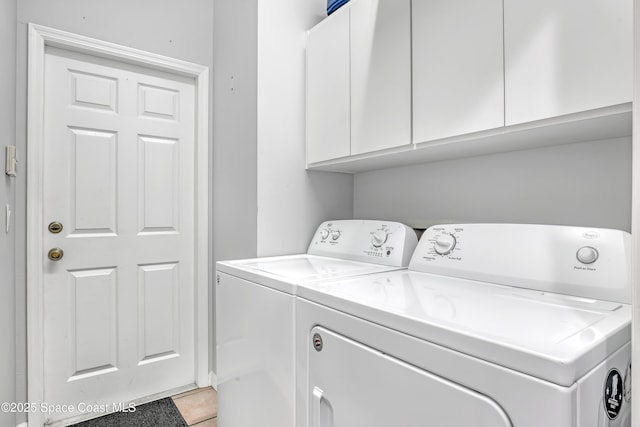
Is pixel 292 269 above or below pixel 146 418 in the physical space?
above

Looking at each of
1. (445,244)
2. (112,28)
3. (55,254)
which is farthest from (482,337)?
(112,28)

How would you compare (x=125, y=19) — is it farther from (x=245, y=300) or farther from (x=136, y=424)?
(x=136, y=424)

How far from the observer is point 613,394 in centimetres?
62

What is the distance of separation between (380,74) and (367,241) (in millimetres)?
723

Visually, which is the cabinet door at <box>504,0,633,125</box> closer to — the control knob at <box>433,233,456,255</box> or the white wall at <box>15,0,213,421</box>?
the control knob at <box>433,233,456,255</box>

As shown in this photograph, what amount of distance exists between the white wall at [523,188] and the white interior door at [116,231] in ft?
4.41

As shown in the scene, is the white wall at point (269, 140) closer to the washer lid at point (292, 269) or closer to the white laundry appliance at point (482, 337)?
the washer lid at point (292, 269)

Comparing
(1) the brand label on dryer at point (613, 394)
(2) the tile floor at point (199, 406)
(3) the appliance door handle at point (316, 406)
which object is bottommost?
(2) the tile floor at point (199, 406)

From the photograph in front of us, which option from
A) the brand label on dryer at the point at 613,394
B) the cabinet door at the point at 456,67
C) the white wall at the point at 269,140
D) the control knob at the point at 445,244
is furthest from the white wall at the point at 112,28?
the brand label on dryer at the point at 613,394

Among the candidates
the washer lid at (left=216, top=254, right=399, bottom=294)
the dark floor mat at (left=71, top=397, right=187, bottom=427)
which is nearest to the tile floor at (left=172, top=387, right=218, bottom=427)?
the dark floor mat at (left=71, top=397, right=187, bottom=427)

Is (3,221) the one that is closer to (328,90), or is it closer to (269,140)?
(269,140)

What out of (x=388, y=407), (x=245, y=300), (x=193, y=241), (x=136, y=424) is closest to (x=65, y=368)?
A: (x=136, y=424)

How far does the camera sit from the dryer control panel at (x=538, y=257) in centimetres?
87

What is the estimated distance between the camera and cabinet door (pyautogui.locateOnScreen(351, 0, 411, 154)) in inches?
52.7
